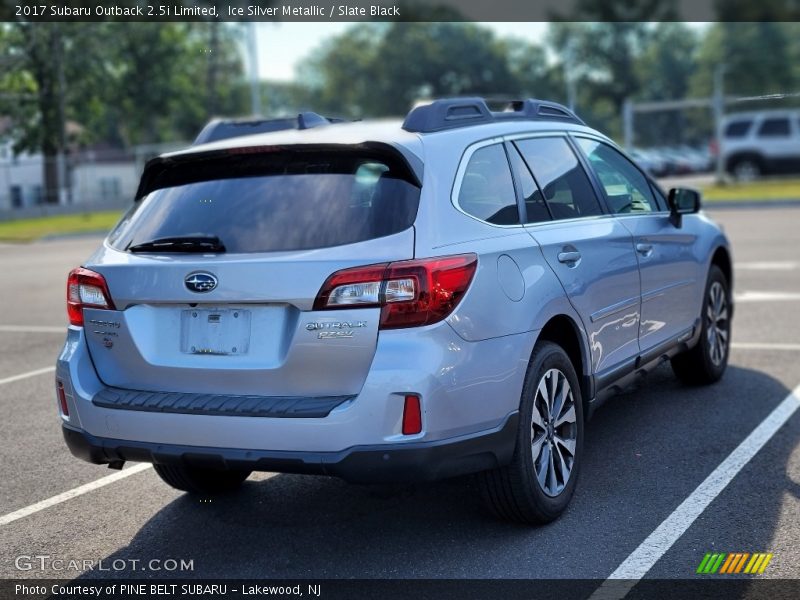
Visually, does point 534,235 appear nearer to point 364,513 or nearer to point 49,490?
point 364,513

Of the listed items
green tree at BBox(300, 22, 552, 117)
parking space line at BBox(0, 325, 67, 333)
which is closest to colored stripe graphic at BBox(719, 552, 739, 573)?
parking space line at BBox(0, 325, 67, 333)

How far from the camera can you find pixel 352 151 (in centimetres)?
419

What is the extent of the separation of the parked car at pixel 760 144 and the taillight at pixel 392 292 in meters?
34.5

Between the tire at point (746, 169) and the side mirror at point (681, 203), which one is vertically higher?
the side mirror at point (681, 203)

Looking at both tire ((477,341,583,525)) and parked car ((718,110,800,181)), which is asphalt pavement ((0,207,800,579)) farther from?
parked car ((718,110,800,181))

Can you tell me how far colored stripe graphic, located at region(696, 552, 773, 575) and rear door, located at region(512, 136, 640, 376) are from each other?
1194mm

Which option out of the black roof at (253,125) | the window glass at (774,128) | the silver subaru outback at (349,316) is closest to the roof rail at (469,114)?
the silver subaru outback at (349,316)

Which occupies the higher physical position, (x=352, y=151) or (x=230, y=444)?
(x=352, y=151)

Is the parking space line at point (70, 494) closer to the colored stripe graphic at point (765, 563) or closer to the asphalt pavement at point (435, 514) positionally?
the asphalt pavement at point (435, 514)

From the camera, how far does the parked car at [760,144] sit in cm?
3659

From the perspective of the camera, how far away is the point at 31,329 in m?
11.1

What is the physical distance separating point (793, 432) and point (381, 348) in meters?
3.17

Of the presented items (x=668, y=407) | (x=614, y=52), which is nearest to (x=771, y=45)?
(x=614, y=52)

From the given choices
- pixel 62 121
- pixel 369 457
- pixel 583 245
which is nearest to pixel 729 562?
pixel 369 457
